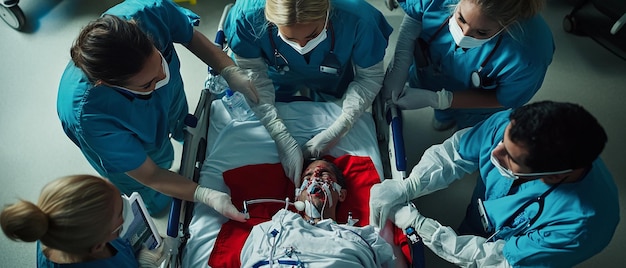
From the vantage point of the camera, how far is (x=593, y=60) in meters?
3.07

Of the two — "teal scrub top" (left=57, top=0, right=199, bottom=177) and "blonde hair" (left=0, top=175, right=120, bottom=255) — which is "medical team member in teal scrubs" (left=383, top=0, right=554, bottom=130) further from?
"blonde hair" (left=0, top=175, right=120, bottom=255)

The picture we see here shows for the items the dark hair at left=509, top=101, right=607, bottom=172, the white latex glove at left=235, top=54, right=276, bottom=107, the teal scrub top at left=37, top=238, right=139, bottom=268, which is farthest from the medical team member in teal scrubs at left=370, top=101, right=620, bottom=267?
the teal scrub top at left=37, top=238, right=139, bottom=268

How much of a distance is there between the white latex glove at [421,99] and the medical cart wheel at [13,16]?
2.60 metres

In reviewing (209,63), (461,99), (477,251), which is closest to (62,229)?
(209,63)

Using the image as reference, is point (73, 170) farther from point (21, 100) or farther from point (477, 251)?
point (477, 251)

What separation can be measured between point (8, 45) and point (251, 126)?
2.11 meters

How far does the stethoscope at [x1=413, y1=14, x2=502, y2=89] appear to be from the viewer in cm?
195

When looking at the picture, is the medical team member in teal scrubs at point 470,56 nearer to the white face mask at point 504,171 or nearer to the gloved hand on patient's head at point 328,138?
the gloved hand on patient's head at point 328,138

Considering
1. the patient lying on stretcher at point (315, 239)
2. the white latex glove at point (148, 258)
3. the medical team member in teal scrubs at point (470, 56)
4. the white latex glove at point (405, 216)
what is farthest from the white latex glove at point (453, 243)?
the white latex glove at point (148, 258)

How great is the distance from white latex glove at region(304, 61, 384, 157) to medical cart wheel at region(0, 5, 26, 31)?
7.68 feet

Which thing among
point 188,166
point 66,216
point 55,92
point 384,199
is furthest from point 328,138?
point 55,92

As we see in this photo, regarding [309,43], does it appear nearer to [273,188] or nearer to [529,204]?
[273,188]

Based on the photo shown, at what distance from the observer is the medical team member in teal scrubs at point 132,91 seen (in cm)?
150

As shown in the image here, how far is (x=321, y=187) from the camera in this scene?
6.40 feet
